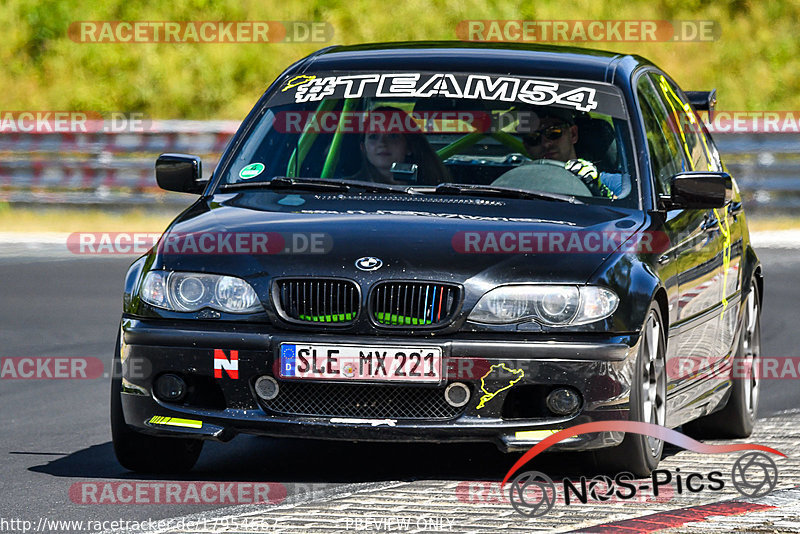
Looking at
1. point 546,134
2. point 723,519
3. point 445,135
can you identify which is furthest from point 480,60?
point 723,519

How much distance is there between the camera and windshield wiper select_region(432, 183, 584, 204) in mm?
7262

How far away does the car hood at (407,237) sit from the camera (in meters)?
6.50

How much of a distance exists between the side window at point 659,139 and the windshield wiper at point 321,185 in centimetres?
119

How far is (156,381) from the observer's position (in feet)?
22.0

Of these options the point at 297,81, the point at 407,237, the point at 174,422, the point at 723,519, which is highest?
the point at 297,81

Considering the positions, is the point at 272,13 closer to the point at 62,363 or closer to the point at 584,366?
the point at 62,363

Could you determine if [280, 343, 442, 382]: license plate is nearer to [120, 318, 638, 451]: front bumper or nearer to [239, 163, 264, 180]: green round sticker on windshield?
[120, 318, 638, 451]: front bumper

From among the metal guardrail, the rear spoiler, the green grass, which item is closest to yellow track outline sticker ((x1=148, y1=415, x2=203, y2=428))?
the rear spoiler

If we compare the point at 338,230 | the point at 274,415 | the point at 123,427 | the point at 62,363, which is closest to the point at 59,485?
the point at 123,427

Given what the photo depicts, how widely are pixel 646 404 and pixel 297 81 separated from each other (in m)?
2.49

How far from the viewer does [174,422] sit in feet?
21.9

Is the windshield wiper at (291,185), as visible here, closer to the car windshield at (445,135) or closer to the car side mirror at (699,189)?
the car windshield at (445,135)

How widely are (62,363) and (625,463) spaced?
207 inches

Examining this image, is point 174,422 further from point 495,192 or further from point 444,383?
point 495,192
